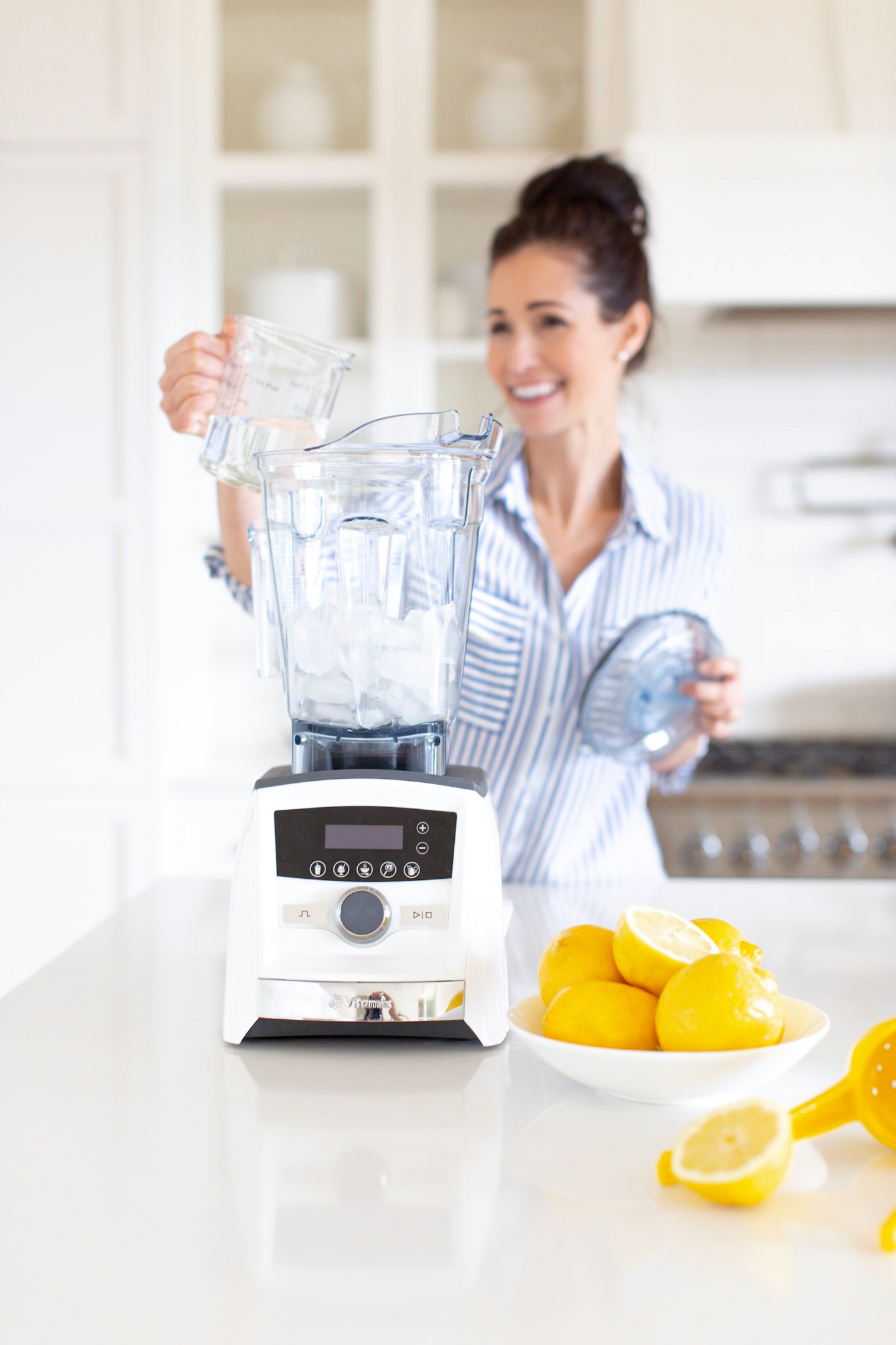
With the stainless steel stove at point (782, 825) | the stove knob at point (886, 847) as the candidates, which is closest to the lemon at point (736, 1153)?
the stainless steel stove at point (782, 825)

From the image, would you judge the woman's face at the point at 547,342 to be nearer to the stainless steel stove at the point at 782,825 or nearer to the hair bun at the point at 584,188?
the hair bun at the point at 584,188

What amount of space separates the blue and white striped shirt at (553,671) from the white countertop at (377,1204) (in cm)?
67

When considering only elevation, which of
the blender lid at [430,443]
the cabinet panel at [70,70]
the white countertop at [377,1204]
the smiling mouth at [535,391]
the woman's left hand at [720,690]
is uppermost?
the cabinet panel at [70,70]

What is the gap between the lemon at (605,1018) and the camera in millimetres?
734

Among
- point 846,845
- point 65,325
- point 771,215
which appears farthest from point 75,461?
point 846,845

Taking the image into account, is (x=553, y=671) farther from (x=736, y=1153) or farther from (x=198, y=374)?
(x=736, y=1153)

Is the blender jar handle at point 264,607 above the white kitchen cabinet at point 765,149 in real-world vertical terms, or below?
below

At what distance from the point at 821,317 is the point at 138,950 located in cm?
210

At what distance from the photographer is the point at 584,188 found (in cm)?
172

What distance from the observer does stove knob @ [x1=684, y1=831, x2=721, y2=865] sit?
2.26 m

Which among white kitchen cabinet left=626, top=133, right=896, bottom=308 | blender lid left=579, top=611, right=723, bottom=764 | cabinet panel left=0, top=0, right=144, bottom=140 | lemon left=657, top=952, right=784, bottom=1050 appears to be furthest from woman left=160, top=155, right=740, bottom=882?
cabinet panel left=0, top=0, right=144, bottom=140

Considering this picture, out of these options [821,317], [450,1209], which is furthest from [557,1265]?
[821,317]

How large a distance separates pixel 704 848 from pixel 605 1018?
157 cm

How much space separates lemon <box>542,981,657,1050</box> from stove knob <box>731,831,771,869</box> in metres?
1.56
